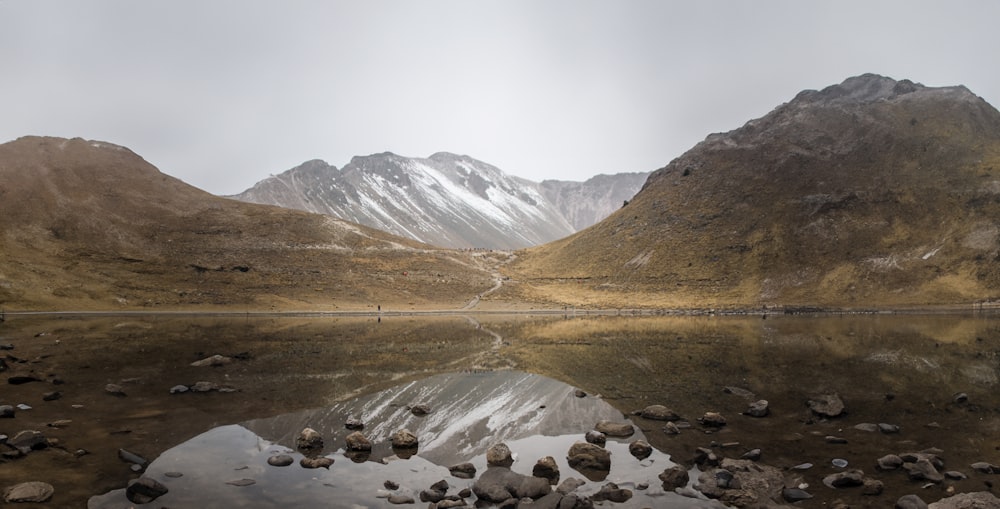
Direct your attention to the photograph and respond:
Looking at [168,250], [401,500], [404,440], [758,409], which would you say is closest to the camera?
[401,500]

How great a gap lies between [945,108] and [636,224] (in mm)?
80922

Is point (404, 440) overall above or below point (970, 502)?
below

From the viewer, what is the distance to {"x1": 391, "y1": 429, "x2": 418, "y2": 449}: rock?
1742 centimetres

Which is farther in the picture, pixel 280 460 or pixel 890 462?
pixel 280 460

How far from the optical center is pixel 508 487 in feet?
44.9

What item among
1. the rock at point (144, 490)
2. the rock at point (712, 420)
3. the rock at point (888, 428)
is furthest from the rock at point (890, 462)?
the rock at point (144, 490)

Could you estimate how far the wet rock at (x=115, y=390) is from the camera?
2373cm

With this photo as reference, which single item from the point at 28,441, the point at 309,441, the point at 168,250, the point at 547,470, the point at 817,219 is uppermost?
the point at 817,219

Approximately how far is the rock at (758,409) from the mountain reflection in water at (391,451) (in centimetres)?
526

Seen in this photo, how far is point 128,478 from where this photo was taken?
1362cm

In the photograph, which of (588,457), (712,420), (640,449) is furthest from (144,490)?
(712,420)

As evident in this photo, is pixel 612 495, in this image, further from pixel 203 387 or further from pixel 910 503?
pixel 203 387

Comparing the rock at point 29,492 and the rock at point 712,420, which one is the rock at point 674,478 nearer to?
the rock at point 712,420

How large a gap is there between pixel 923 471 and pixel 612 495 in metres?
8.68
